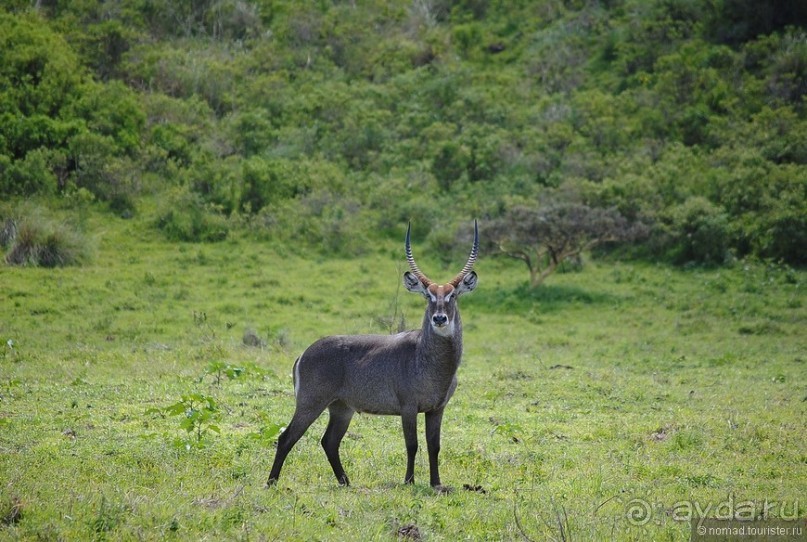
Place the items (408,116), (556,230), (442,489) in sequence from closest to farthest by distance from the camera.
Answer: (442,489)
(556,230)
(408,116)

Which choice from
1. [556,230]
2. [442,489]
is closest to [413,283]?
[442,489]

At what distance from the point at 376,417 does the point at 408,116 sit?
2361 cm

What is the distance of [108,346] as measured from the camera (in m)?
16.7

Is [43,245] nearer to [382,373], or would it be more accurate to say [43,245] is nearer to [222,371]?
[222,371]

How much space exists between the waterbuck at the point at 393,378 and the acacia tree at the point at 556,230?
609 inches

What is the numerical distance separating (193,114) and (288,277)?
12.4 metres

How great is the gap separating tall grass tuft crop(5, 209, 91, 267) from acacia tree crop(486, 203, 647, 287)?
35.8ft

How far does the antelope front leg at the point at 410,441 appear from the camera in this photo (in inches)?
293

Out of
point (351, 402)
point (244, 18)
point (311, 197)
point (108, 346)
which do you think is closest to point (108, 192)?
point (311, 197)

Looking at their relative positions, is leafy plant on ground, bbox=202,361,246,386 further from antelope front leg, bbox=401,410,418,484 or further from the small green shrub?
the small green shrub

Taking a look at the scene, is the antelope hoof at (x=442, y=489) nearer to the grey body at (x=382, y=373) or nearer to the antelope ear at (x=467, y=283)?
the grey body at (x=382, y=373)

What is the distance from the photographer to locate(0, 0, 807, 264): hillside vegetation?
88.1 ft

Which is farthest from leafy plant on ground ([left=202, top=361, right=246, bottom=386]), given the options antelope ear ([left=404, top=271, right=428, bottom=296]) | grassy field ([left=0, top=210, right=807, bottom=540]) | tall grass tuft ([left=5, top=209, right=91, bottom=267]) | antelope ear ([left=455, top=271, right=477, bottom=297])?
tall grass tuft ([left=5, top=209, right=91, bottom=267])

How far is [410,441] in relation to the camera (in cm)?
746
